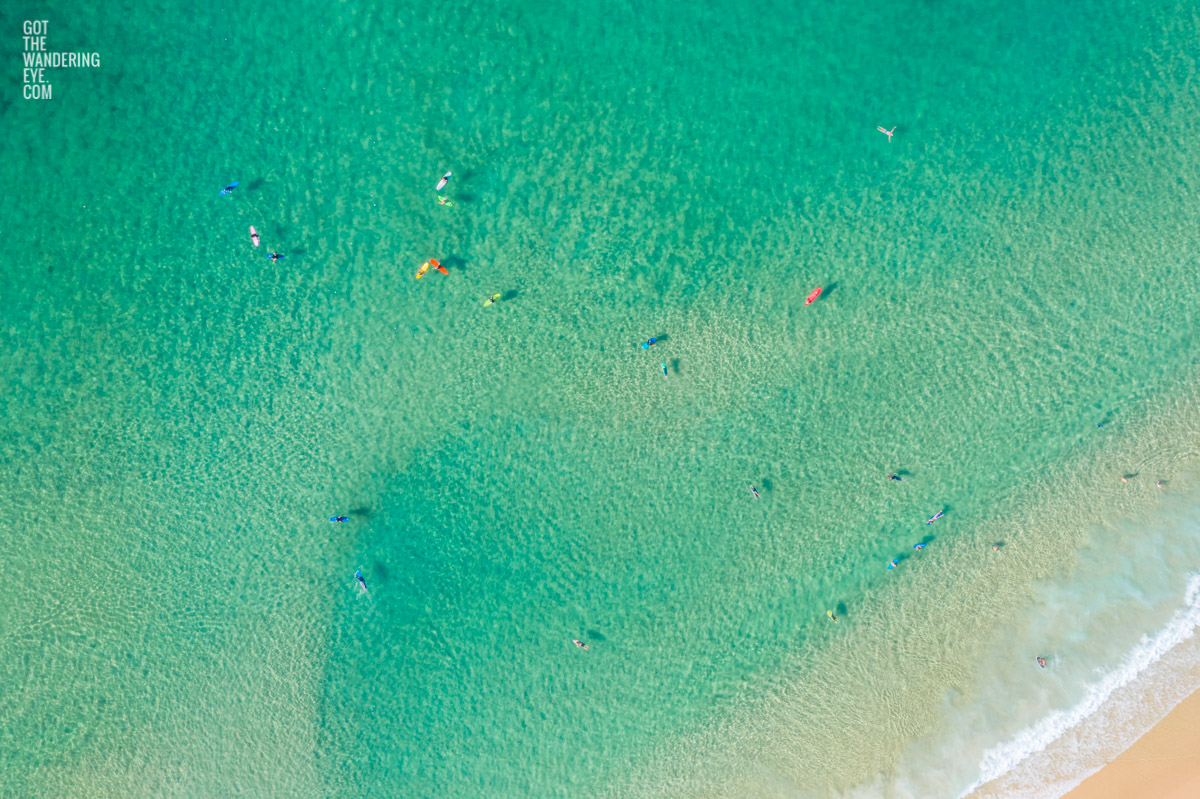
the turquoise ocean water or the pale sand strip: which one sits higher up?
the turquoise ocean water

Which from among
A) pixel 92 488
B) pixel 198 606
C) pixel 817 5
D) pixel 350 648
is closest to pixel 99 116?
pixel 92 488

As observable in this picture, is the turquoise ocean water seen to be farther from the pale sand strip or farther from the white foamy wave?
the pale sand strip

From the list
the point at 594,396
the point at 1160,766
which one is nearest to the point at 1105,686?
the point at 1160,766

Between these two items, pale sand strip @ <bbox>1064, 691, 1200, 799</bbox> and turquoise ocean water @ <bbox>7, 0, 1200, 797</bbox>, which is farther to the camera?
turquoise ocean water @ <bbox>7, 0, 1200, 797</bbox>

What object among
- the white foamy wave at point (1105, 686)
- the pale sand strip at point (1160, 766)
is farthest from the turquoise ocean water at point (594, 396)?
the pale sand strip at point (1160, 766)

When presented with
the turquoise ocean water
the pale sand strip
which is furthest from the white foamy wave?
the pale sand strip

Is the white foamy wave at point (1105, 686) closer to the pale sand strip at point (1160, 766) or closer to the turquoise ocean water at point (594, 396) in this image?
the turquoise ocean water at point (594, 396)
